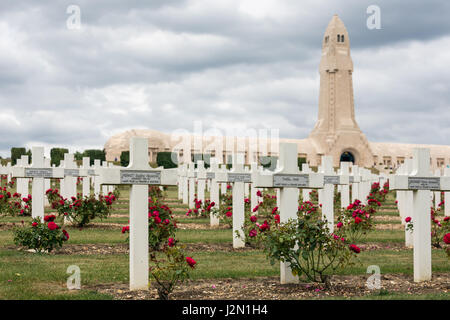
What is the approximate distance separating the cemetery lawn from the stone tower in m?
49.2

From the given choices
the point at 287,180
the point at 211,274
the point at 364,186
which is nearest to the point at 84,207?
the point at 211,274

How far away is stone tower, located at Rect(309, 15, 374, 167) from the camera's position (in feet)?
198

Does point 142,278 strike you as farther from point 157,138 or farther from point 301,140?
point 301,140

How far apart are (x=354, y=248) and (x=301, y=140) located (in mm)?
57519

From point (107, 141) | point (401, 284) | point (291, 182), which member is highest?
point (107, 141)

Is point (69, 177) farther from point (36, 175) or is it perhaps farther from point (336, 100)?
point (336, 100)

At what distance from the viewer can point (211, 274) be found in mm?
7949

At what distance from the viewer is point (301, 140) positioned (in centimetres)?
6366

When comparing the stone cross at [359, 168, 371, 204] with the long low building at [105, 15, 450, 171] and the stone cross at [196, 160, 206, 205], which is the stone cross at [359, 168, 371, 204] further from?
the long low building at [105, 15, 450, 171]

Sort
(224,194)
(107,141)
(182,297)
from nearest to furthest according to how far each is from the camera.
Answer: (182,297) → (224,194) → (107,141)

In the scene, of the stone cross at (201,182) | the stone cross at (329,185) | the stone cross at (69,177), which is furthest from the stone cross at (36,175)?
the stone cross at (201,182)

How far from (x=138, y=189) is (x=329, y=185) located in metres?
6.23

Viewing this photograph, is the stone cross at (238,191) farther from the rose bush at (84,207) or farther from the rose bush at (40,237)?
the rose bush at (84,207)

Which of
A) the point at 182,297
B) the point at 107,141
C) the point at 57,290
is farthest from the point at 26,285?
the point at 107,141
